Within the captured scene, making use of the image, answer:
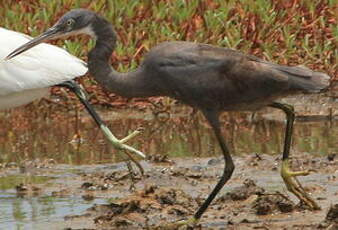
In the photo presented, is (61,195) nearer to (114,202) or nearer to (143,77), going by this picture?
(114,202)

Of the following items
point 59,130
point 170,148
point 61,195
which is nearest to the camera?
point 61,195

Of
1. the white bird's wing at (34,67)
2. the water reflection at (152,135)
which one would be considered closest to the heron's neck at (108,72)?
the white bird's wing at (34,67)

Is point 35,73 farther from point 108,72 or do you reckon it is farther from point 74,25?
point 108,72

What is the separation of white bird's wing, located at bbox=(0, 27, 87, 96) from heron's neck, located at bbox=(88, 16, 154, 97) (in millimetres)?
893

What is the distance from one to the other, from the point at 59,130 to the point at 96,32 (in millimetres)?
2466

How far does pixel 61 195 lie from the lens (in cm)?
830

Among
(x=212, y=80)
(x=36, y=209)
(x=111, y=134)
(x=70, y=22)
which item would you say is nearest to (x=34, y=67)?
(x=111, y=134)

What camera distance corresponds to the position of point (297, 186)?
7.70 metres

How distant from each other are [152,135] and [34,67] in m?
1.47

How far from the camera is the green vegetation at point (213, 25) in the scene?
1129 cm

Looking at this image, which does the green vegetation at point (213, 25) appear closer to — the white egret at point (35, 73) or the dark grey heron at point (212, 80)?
the white egret at point (35, 73)

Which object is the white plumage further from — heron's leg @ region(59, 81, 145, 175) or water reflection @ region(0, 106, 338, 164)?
water reflection @ region(0, 106, 338, 164)

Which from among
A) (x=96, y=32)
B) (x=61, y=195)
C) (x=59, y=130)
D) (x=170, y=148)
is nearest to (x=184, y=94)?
(x=96, y=32)

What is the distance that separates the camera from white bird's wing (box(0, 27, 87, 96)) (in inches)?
342
